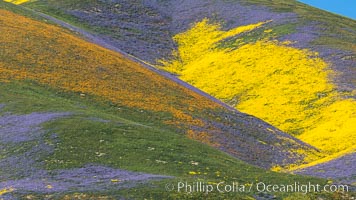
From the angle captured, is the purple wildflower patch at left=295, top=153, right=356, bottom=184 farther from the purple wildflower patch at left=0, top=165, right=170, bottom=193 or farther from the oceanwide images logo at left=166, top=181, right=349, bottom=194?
the purple wildflower patch at left=0, top=165, right=170, bottom=193

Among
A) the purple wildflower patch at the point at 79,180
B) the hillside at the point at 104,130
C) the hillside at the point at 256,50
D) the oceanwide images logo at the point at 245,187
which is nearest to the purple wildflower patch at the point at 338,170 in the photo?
the hillside at the point at 256,50

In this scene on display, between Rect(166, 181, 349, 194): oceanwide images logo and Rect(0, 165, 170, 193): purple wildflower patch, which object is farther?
Rect(0, 165, 170, 193): purple wildflower patch

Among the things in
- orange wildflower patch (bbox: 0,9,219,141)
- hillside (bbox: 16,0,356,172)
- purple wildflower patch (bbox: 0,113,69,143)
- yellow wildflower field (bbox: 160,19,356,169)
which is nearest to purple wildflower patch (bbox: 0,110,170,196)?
purple wildflower patch (bbox: 0,113,69,143)

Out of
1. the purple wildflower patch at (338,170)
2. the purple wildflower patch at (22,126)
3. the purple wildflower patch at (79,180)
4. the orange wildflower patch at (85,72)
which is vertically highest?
the orange wildflower patch at (85,72)

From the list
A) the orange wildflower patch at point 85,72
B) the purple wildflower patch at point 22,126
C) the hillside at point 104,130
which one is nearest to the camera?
the hillside at point 104,130

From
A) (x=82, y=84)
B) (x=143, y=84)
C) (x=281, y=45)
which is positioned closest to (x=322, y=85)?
(x=281, y=45)

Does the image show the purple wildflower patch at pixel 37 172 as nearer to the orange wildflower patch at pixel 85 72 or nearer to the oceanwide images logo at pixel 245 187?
the oceanwide images logo at pixel 245 187
